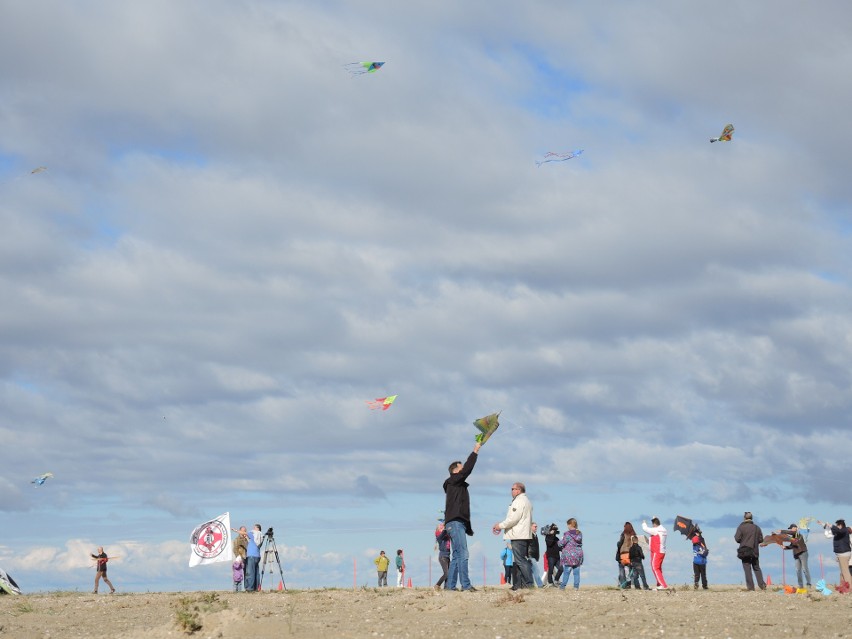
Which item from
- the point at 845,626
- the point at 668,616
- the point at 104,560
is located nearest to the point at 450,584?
the point at 668,616

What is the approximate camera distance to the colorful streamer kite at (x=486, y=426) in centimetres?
2253

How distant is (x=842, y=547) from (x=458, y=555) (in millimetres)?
10724

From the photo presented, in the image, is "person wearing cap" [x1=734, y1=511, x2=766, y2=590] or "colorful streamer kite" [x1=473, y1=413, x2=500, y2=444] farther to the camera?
"person wearing cap" [x1=734, y1=511, x2=766, y2=590]

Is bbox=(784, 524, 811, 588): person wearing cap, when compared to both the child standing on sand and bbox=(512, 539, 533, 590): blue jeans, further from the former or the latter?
the child standing on sand

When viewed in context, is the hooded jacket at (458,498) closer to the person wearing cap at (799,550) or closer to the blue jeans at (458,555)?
the blue jeans at (458,555)

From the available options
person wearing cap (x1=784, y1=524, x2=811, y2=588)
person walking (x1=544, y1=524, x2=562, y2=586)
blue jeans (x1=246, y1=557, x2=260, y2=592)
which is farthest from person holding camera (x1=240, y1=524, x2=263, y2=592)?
person wearing cap (x1=784, y1=524, x2=811, y2=588)

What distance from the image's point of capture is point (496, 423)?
22.6m

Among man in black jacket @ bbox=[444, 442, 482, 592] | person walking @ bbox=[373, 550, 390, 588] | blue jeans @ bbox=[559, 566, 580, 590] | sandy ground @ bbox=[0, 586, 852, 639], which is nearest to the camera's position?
sandy ground @ bbox=[0, 586, 852, 639]

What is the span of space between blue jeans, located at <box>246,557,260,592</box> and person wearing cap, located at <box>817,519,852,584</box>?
599 inches

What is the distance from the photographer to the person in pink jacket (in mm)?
27312

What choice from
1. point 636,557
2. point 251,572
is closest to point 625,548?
point 636,557

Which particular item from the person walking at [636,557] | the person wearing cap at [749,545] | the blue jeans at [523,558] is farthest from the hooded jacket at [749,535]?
the blue jeans at [523,558]

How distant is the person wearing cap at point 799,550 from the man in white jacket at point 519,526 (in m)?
10.6

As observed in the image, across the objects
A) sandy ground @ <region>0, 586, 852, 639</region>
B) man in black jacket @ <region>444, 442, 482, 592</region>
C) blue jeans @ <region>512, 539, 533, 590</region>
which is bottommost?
sandy ground @ <region>0, 586, 852, 639</region>
